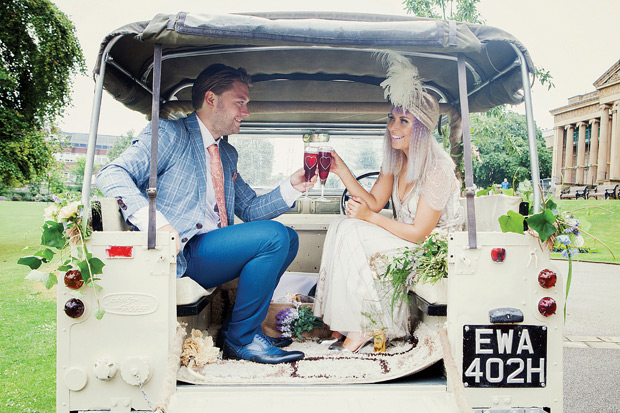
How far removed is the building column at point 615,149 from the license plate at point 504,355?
156 ft

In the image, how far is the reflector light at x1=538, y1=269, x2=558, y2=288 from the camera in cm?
229

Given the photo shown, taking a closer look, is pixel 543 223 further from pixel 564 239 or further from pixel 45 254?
pixel 45 254

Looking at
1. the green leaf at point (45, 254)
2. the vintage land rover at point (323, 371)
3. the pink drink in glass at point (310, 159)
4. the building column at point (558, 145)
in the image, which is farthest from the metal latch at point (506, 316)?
the building column at point (558, 145)

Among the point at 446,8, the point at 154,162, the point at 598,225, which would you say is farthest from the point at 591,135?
the point at 154,162

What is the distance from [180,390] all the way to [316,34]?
1739 mm

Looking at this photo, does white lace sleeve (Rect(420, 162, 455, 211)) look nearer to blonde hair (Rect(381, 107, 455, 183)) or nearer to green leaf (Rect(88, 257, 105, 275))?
blonde hair (Rect(381, 107, 455, 183))

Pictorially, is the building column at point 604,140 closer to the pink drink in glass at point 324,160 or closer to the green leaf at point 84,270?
the pink drink in glass at point 324,160

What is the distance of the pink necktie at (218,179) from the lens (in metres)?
3.22

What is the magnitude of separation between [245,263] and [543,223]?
1.53 m

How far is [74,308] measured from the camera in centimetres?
A: 219

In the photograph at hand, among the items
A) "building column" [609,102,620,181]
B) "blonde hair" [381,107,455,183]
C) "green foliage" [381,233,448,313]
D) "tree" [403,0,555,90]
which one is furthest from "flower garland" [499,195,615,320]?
"building column" [609,102,620,181]

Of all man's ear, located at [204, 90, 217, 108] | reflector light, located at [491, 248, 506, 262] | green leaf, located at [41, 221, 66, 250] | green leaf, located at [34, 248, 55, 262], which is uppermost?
man's ear, located at [204, 90, 217, 108]

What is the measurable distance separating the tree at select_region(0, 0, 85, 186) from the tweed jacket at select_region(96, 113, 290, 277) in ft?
48.4

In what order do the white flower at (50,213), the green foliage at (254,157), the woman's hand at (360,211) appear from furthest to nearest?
the green foliage at (254,157), the woman's hand at (360,211), the white flower at (50,213)
